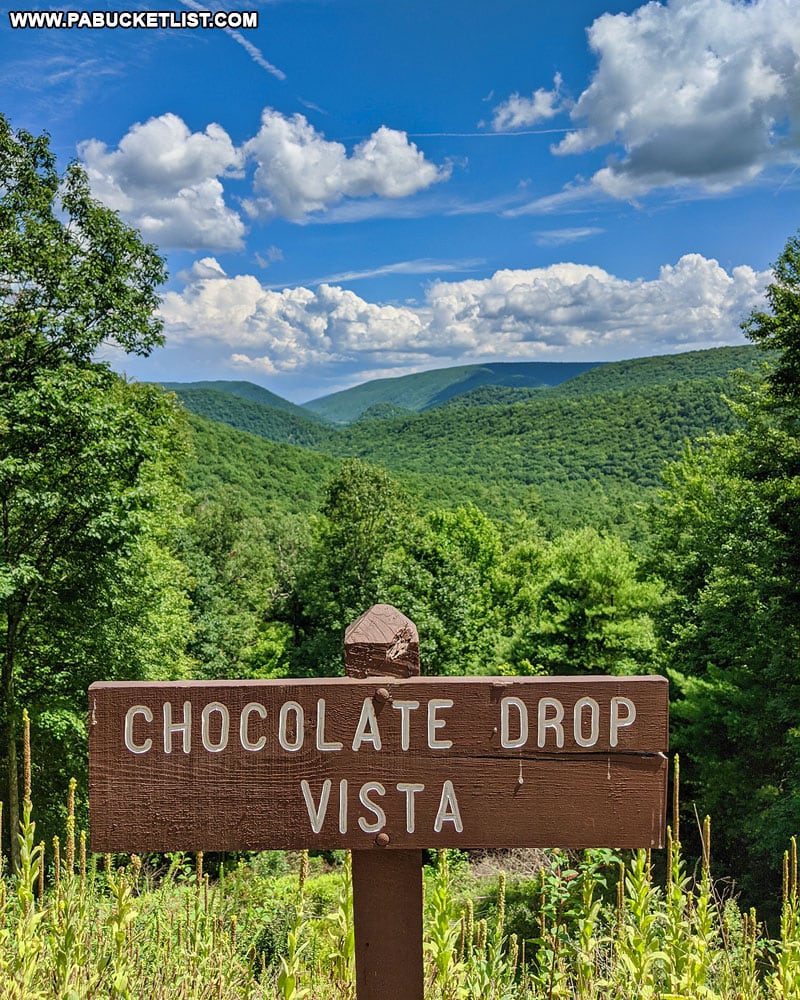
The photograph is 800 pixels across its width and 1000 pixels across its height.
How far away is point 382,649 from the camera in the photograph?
72.4 inches

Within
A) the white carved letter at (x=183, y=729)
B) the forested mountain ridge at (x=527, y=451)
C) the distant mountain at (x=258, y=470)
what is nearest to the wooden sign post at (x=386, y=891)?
the white carved letter at (x=183, y=729)

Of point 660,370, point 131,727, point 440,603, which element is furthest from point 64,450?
point 660,370

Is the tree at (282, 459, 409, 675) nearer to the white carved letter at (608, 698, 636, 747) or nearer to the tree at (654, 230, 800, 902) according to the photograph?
the tree at (654, 230, 800, 902)

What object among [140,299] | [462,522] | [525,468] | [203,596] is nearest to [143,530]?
[140,299]

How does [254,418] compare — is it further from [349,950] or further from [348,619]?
[349,950]

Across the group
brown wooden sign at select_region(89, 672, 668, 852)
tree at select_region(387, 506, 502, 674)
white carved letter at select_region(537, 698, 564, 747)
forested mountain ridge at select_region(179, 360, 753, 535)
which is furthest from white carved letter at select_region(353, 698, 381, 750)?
forested mountain ridge at select_region(179, 360, 753, 535)

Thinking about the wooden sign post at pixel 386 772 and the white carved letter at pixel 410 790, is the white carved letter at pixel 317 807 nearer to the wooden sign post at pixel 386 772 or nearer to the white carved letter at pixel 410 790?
the wooden sign post at pixel 386 772

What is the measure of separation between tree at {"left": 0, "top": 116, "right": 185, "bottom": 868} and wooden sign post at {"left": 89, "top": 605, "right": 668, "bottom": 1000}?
29.2 ft

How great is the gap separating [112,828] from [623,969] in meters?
1.36

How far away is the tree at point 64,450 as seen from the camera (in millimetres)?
10469

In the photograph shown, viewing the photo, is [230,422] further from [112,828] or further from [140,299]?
[112,828]

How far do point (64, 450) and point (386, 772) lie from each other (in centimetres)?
1025

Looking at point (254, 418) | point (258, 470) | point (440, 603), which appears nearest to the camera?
point (440, 603)

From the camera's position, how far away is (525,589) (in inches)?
1111
